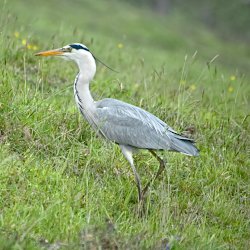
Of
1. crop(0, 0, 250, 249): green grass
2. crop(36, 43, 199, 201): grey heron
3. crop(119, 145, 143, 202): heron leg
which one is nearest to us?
crop(0, 0, 250, 249): green grass

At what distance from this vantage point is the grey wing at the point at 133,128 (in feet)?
20.8

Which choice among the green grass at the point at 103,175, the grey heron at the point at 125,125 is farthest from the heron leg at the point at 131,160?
the green grass at the point at 103,175

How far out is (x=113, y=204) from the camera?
5.97 m

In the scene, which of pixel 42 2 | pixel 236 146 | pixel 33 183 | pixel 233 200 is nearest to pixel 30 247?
pixel 33 183

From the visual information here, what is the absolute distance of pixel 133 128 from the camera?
6.42 metres

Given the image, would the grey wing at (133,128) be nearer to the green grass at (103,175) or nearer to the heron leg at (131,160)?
the heron leg at (131,160)

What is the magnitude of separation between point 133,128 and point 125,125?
0.29 feet

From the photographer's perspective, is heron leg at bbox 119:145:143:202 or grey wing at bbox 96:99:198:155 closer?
heron leg at bbox 119:145:143:202

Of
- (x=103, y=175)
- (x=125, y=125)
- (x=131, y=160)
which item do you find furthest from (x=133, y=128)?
(x=103, y=175)

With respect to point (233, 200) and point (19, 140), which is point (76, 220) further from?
point (233, 200)

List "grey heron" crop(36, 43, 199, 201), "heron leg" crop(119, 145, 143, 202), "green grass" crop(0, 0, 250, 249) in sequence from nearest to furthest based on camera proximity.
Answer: "green grass" crop(0, 0, 250, 249)
"heron leg" crop(119, 145, 143, 202)
"grey heron" crop(36, 43, 199, 201)

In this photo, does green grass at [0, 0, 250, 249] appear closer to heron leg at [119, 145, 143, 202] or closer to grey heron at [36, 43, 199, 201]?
heron leg at [119, 145, 143, 202]

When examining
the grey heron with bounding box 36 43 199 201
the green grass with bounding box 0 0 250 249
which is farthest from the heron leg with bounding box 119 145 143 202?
the green grass with bounding box 0 0 250 249

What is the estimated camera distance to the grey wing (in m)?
6.34
